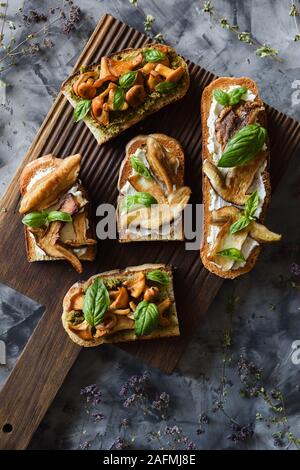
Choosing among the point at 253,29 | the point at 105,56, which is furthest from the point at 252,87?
the point at 105,56

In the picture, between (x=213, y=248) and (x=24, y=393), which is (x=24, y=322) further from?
(x=213, y=248)

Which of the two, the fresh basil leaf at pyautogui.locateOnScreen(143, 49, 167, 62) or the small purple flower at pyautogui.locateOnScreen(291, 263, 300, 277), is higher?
the fresh basil leaf at pyautogui.locateOnScreen(143, 49, 167, 62)

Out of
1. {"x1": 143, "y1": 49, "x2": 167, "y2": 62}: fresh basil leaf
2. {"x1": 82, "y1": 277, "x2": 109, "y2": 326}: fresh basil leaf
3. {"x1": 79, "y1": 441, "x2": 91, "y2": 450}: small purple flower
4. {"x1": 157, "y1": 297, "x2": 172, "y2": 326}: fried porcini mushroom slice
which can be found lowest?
{"x1": 79, "y1": 441, "x2": 91, "y2": 450}: small purple flower

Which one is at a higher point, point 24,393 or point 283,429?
point 24,393

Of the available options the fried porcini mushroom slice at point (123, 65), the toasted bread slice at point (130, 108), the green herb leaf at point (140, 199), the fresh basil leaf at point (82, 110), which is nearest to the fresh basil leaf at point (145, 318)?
the green herb leaf at point (140, 199)

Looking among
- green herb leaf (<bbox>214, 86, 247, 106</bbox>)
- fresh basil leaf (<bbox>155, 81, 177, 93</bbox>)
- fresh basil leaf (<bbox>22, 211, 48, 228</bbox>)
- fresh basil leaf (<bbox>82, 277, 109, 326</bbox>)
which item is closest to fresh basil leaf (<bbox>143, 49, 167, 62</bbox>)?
fresh basil leaf (<bbox>155, 81, 177, 93</bbox>)

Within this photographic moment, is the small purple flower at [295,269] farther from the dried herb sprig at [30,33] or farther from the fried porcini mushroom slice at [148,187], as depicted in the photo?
the dried herb sprig at [30,33]

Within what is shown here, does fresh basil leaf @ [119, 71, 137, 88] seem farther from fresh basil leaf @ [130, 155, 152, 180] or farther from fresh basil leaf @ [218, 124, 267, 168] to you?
fresh basil leaf @ [218, 124, 267, 168]

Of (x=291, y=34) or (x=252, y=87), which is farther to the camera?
(x=291, y=34)
